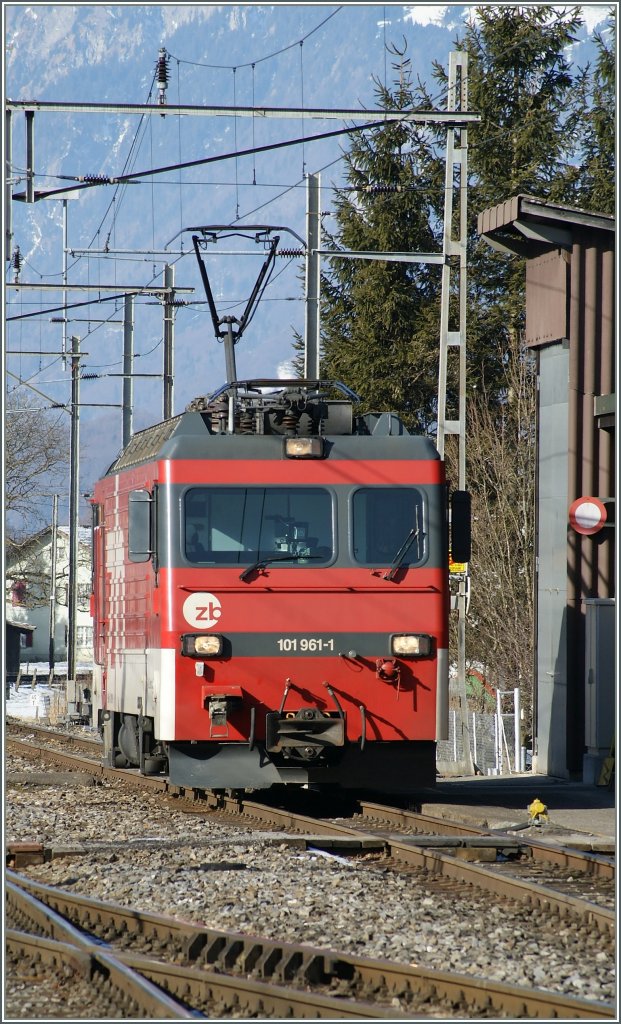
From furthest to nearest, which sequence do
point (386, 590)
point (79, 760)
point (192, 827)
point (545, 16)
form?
point (545, 16) < point (79, 760) < point (386, 590) < point (192, 827)

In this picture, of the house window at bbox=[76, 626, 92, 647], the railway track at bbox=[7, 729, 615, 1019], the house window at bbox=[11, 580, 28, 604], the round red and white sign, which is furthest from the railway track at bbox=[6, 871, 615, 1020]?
the house window at bbox=[76, 626, 92, 647]

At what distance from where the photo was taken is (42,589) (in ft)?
255

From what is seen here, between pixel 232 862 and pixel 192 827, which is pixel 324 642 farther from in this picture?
pixel 232 862

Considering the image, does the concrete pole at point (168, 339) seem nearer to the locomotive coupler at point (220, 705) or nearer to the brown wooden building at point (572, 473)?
the brown wooden building at point (572, 473)

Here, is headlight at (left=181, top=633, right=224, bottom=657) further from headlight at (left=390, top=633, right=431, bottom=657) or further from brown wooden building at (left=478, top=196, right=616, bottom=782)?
brown wooden building at (left=478, top=196, right=616, bottom=782)

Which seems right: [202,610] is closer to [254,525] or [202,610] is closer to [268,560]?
[268,560]

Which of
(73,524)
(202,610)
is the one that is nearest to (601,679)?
(202,610)

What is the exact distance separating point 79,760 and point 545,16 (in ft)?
93.9

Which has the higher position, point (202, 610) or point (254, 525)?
point (254, 525)

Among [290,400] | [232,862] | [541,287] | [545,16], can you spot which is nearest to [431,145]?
[545,16]

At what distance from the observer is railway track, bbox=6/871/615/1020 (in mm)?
6020

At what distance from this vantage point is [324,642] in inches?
503

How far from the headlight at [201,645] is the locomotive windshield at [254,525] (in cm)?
64

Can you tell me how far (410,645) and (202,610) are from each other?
5.78ft
